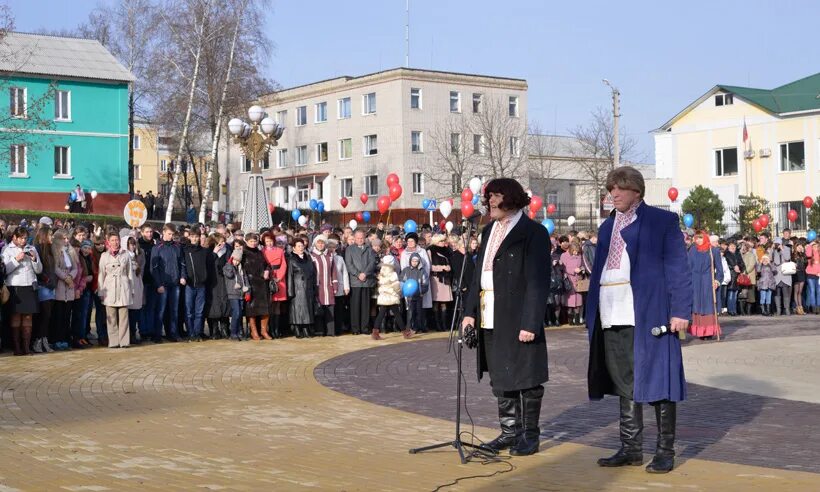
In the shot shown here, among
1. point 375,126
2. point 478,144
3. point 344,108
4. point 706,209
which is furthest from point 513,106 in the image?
point 706,209

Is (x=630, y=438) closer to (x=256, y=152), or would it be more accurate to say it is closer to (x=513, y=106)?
(x=256, y=152)

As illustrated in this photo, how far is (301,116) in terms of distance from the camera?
7856 cm

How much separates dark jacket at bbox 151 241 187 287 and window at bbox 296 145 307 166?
2382 inches

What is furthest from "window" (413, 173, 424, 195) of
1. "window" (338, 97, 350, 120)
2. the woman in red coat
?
the woman in red coat

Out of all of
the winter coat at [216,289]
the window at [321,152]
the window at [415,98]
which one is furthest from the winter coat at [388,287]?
the window at [321,152]

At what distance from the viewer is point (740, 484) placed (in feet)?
24.1

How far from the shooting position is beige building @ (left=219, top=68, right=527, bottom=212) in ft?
231

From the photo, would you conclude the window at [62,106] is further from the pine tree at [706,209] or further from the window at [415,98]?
the pine tree at [706,209]

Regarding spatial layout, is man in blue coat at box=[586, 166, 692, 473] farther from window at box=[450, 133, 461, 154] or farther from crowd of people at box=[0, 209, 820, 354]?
window at box=[450, 133, 461, 154]

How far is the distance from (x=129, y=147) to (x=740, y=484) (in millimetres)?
54111

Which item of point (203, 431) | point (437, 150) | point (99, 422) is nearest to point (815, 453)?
point (203, 431)

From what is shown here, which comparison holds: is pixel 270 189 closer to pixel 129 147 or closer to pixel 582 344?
pixel 129 147

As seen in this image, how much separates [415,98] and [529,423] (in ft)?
208

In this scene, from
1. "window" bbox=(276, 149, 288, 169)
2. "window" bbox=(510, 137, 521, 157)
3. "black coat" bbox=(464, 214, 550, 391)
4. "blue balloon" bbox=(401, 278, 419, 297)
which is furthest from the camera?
"window" bbox=(276, 149, 288, 169)
